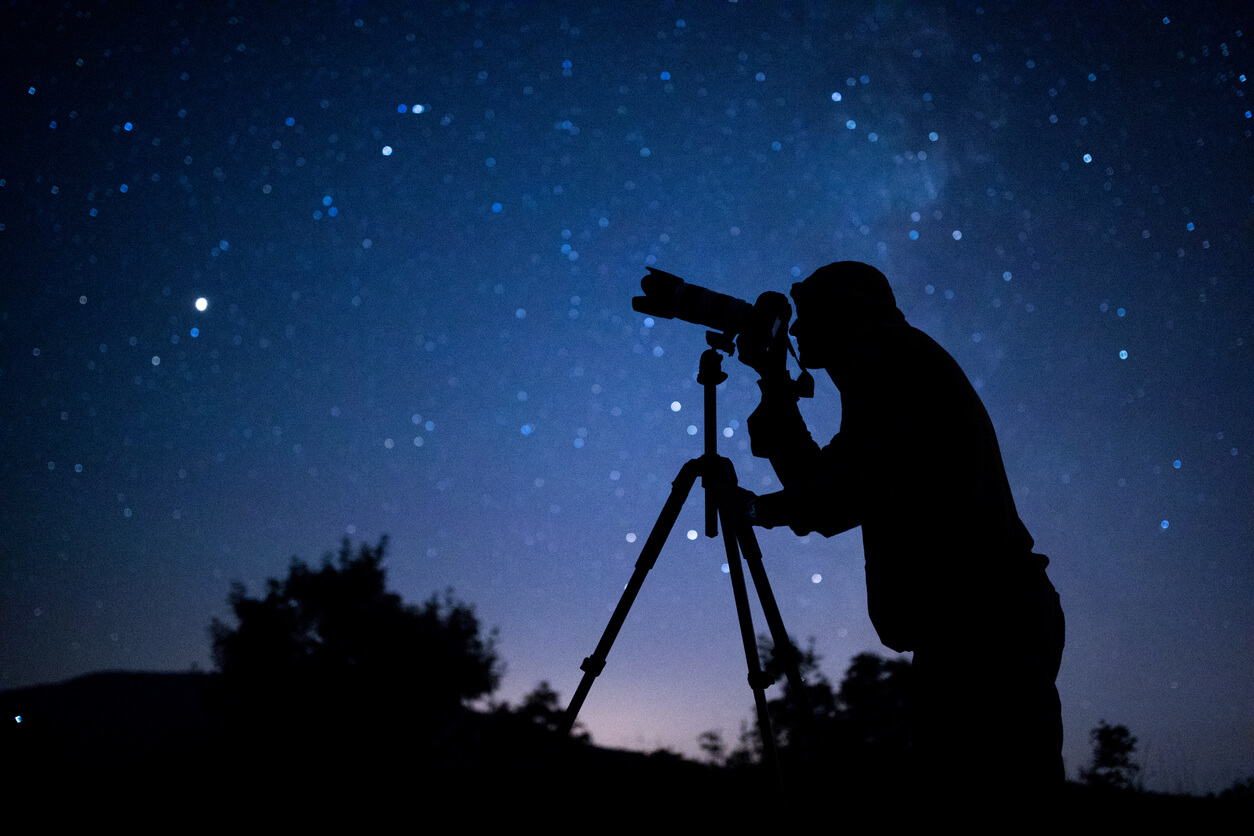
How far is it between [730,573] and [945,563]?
1.03 meters

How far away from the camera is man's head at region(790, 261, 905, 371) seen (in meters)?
2.42

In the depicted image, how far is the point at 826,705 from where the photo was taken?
16906mm

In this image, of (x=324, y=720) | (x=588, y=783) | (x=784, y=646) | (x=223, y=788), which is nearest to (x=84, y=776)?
(x=223, y=788)

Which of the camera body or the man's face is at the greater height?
the camera body

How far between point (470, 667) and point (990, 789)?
25.5 metres

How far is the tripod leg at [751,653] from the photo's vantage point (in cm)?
262

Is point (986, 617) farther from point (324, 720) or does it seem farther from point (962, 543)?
point (324, 720)

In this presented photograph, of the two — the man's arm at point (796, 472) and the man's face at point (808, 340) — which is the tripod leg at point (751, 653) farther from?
the man's face at point (808, 340)

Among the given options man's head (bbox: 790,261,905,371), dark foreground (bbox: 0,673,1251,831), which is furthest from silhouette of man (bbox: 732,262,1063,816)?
dark foreground (bbox: 0,673,1251,831)

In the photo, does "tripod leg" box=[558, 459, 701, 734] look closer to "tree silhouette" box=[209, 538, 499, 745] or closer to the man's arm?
the man's arm

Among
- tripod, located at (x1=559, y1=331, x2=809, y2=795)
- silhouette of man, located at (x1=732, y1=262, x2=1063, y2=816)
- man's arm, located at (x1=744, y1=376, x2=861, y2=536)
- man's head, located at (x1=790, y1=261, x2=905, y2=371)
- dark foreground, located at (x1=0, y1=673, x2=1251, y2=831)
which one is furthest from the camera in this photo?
dark foreground, located at (x1=0, y1=673, x2=1251, y2=831)

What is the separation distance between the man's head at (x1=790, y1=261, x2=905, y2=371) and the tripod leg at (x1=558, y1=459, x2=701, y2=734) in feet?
2.18

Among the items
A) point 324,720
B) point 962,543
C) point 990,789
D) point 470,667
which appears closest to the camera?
point 990,789

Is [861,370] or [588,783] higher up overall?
[861,370]
